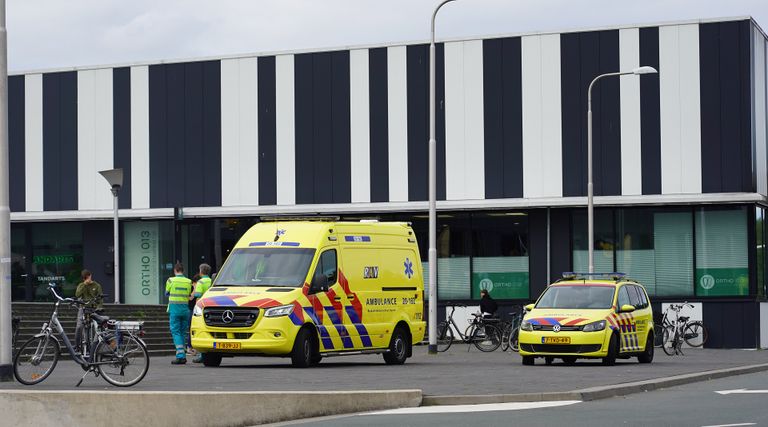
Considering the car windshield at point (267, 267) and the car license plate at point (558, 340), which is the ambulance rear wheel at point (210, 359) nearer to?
the car windshield at point (267, 267)

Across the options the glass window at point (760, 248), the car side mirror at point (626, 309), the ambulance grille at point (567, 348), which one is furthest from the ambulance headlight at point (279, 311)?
the glass window at point (760, 248)

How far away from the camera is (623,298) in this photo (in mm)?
25562

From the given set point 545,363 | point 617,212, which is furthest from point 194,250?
point 545,363

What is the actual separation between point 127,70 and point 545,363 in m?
22.2

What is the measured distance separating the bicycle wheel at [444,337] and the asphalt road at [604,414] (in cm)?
1572

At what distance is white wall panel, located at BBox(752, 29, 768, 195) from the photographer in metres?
38.5

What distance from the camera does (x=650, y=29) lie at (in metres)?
38.7

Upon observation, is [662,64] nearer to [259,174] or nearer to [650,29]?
[650,29]

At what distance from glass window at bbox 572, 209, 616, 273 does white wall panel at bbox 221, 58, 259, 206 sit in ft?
32.2

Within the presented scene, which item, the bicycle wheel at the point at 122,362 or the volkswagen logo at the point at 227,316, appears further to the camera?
the volkswagen logo at the point at 227,316

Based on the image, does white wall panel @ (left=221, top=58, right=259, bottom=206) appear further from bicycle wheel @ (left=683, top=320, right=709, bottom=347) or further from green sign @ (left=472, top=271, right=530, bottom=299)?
bicycle wheel @ (left=683, top=320, right=709, bottom=347)

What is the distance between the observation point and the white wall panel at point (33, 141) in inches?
1726

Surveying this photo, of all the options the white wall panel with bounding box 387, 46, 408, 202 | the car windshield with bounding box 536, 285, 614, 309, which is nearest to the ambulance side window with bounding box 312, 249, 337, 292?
the car windshield with bounding box 536, 285, 614, 309

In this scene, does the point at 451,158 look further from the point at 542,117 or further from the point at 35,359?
the point at 35,359
